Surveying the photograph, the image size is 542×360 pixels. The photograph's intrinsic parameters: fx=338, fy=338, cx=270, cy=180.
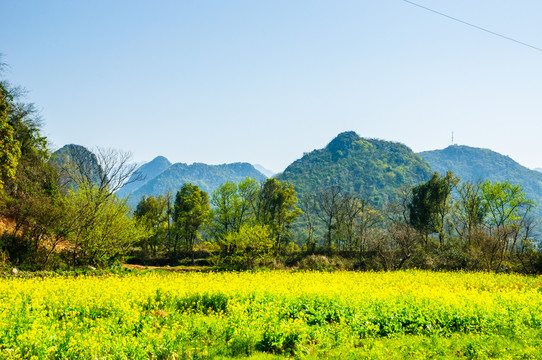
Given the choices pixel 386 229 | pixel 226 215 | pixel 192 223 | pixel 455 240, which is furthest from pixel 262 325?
pixel 192 223

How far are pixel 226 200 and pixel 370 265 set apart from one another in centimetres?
2086

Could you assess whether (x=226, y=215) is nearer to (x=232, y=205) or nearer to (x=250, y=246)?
(x=232, y=205)

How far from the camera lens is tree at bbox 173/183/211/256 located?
4740cm

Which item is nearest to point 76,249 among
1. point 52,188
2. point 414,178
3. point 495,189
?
point 52,188

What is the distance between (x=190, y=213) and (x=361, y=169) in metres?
131

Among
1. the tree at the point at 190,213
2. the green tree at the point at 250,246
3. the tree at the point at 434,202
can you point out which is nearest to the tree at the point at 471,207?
the tree at the point at 434,202

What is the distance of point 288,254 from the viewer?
144ft

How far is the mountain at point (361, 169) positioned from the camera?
483ft

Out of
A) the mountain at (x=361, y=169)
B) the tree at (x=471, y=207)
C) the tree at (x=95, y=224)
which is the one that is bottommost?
the tree at (x=95, y=224)

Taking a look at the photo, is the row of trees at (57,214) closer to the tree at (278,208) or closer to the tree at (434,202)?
the tree at (278,208)

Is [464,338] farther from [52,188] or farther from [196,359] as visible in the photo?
[52,188]

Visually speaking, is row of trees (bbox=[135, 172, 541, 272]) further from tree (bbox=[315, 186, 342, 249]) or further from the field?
the field

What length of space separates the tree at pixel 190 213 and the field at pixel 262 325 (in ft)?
114

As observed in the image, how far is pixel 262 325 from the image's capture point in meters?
8.19
